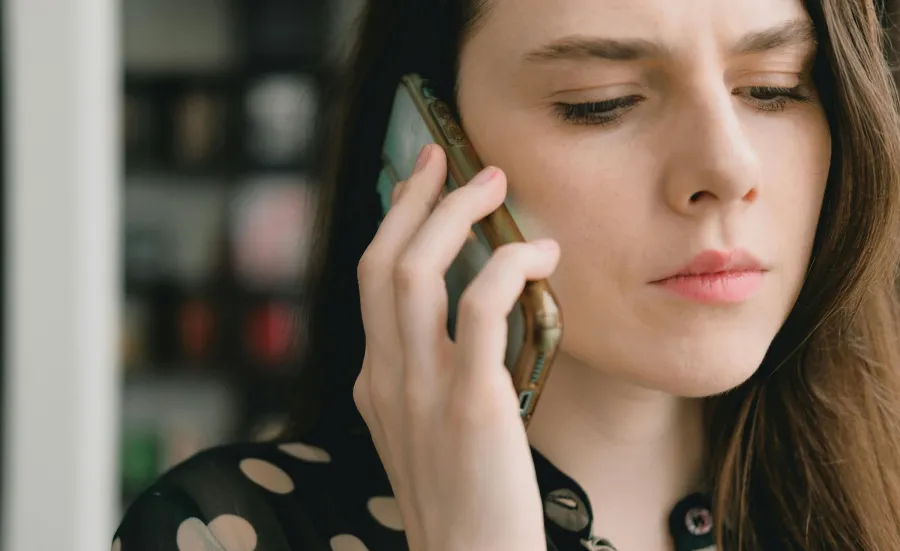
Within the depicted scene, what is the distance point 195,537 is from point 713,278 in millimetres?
502

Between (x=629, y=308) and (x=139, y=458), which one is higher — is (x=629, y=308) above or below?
above

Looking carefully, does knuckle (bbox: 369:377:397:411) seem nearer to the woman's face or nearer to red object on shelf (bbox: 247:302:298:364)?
the woman's face

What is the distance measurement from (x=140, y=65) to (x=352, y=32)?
206 cm

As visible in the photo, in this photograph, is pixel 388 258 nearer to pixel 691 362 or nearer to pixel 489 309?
pixel 489 309

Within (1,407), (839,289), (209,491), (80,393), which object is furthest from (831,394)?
(1,407)

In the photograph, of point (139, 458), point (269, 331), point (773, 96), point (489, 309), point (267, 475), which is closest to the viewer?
point (489, 309)

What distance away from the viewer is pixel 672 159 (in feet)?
2.35

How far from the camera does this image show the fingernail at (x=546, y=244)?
27.9 inches

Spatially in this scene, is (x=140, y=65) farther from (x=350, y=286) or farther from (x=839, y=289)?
(x=839, y=289)

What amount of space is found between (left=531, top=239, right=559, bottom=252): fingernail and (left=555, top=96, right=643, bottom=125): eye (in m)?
0.10

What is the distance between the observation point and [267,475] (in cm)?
87

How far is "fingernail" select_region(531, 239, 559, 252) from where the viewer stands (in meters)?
0.71

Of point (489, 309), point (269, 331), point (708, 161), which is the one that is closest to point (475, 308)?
point (489, 309)

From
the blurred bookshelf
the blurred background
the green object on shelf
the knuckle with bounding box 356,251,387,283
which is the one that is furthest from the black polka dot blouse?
the green object on shelf
